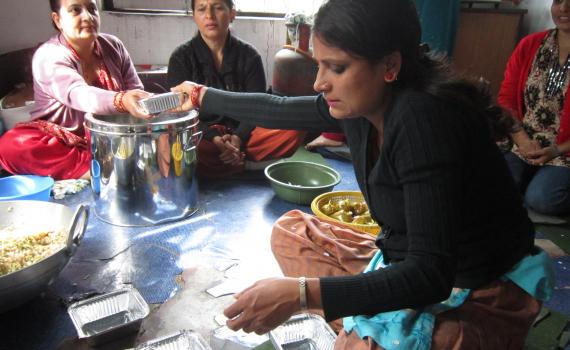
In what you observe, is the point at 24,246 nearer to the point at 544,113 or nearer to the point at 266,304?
the point at 266,304

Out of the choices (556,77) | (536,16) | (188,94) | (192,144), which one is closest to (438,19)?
→ (536,16)

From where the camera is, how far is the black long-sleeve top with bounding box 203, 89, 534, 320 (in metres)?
0.81

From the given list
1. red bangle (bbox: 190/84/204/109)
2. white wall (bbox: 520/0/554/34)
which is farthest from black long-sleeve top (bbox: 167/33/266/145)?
white wall (bbox: 520/0/554/34)

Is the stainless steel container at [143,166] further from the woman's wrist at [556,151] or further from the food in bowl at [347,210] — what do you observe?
the woman's wrist at [556,151]

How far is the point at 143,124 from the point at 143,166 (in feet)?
0.66

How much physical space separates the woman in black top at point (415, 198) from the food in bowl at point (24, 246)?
974 millimetres

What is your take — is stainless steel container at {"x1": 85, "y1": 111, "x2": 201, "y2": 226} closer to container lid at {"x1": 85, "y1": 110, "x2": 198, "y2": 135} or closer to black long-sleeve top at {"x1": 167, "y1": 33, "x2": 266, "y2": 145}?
container lid at {"x1": 85, "y1": 110, "x2": 198, "y2": 135}

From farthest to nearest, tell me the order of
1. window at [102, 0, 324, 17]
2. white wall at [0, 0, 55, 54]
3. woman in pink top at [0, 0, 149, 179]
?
window at [102, 0, 324, 17] < white wall at [0, 0, 55, 54] < woman in pink top at [0, 0, 149, 179]

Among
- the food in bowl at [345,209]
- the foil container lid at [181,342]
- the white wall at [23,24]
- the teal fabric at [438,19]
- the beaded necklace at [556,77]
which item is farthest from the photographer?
the teal fabric at [438,19]

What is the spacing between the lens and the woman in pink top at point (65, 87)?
224 cm

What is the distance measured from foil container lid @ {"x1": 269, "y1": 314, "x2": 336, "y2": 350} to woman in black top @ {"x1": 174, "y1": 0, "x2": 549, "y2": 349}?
24 cm

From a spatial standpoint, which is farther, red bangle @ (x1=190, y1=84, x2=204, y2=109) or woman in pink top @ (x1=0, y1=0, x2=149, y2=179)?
woman in pink top @ (x1=0, y1=0, x2=149, y2=179)

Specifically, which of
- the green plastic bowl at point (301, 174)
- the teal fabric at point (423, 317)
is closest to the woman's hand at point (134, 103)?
the green plastic bowl at point (301, 174)

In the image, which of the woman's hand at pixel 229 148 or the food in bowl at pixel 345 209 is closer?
the food in bowl at pixel 345 209
